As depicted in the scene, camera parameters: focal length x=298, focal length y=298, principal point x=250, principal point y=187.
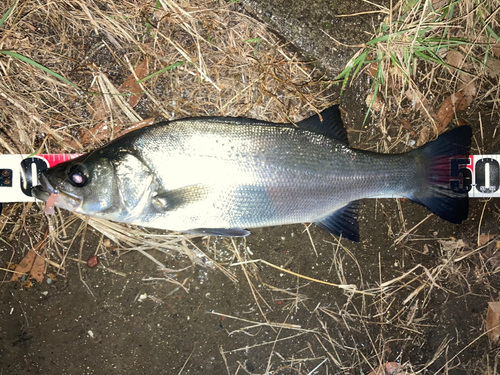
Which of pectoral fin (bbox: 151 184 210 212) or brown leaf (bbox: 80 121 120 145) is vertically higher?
brown leaf (bbox: 80 121 120 145)

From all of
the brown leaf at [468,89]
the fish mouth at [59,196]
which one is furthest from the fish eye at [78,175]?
the brown leaf at [468,89]

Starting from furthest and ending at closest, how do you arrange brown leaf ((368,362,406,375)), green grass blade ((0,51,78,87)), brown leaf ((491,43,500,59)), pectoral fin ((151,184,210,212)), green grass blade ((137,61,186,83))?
brown leaf ((368,362,406,375)) < brown leaf ((491,43,500,59)) < green grass blade ((137,61,186,83)) < green grass blade ((0,51,78,87)) < pectoral fin ((151,184,210,212))

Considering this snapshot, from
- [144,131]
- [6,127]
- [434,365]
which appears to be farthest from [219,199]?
[434,365]

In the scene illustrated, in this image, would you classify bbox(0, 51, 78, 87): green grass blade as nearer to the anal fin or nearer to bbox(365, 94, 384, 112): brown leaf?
the anal fin

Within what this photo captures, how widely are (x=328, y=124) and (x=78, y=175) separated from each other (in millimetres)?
2168

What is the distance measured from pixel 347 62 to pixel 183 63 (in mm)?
1630

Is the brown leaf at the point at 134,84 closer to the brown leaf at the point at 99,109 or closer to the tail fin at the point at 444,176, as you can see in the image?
the brown leaf at the point at 99,109

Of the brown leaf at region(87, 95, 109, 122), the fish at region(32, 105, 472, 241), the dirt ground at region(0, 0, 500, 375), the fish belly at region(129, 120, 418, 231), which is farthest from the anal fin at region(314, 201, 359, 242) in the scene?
the brown leaf at region(87, 95, 109, 122)

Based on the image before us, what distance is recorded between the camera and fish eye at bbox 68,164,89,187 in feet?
7.68

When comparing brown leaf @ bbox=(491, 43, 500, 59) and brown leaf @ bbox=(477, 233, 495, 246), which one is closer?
brown leaf @ bbox=(491, 43, 500, 59)

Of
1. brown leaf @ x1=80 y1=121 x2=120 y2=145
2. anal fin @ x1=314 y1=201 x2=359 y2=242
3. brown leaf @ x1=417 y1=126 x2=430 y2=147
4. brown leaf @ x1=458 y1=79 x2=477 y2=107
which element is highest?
brown leaf @ x1=80 y1=121 x2=120 y2=145

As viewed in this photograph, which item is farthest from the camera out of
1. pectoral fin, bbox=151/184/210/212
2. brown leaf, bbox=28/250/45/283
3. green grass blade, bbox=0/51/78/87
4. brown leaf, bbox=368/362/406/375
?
brown leaf, bbox=368/362/406/375

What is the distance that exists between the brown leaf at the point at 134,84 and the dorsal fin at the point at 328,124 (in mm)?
1572

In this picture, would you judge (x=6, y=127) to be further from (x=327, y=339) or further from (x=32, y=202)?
(x=327, y=339)
